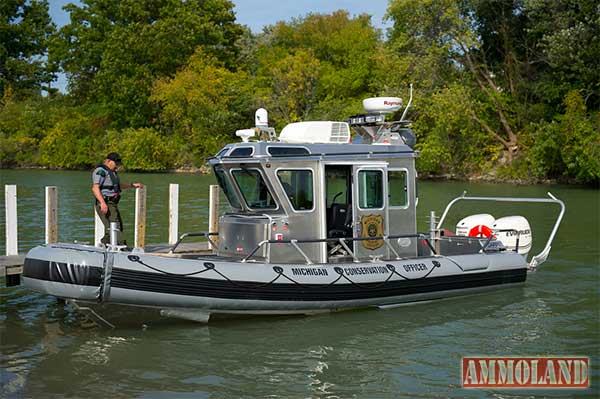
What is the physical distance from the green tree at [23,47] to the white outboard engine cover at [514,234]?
60329 mm

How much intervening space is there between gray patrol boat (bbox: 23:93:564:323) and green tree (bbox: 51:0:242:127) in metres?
45.4

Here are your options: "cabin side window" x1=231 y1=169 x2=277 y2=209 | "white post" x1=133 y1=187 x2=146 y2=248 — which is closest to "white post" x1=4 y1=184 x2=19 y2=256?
"white post" x1=133 y1=187 x2=146 y2=248

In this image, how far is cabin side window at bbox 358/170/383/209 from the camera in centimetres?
1070

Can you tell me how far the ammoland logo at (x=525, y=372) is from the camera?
313 inches

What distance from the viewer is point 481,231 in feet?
41.9

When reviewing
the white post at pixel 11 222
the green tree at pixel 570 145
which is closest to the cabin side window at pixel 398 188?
the white post at pixel 11 222

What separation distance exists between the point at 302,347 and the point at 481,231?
16.2ft

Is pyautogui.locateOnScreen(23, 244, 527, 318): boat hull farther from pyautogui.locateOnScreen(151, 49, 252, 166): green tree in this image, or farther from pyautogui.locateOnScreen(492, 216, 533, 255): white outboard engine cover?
pyautogui.locateOnScreen(151, 49, 252, 166): green tree

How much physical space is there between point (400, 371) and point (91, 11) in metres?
57.8

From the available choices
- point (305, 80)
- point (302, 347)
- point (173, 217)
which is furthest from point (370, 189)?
point (305, 80)

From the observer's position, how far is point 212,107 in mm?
51469

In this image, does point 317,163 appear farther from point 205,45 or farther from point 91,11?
point 91,11

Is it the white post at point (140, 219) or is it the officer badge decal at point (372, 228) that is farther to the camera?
the white post at point (140, 219)

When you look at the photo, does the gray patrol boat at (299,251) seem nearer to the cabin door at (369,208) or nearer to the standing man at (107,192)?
the cabin door at (369,208)
